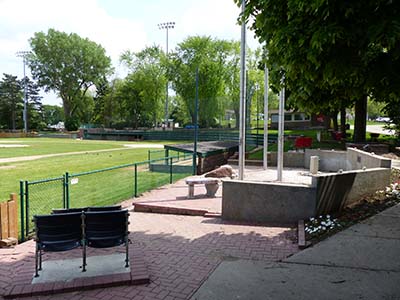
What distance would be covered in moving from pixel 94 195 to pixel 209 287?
338 inches

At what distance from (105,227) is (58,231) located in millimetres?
658

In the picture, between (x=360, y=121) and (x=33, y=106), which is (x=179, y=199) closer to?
(x=360, y=121)

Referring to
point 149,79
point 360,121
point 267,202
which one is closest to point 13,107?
point 149,79

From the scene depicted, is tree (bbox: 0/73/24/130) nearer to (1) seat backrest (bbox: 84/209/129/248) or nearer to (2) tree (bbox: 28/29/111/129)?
(2) tree (bbox: 28/29/111/129)

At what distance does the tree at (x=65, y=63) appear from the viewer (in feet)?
288

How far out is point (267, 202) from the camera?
8.71 metres

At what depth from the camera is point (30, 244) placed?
7285 millimetres

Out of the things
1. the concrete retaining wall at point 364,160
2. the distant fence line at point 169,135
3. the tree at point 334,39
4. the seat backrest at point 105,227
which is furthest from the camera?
the distant fence line at point 169,135

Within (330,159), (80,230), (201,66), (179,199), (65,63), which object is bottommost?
(179,199)

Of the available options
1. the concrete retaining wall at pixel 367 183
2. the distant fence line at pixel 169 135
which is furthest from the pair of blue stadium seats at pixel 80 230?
the distant fence line at pixel 169 135

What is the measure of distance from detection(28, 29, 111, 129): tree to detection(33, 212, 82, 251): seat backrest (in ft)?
286

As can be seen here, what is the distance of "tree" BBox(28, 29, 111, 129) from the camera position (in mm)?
87688

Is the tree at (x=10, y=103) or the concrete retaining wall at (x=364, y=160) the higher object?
the tree at (x=10, y=103)

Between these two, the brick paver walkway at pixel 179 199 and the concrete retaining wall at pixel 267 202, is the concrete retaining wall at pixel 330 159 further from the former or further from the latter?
the concrete retaining wall at pixel 267 202
